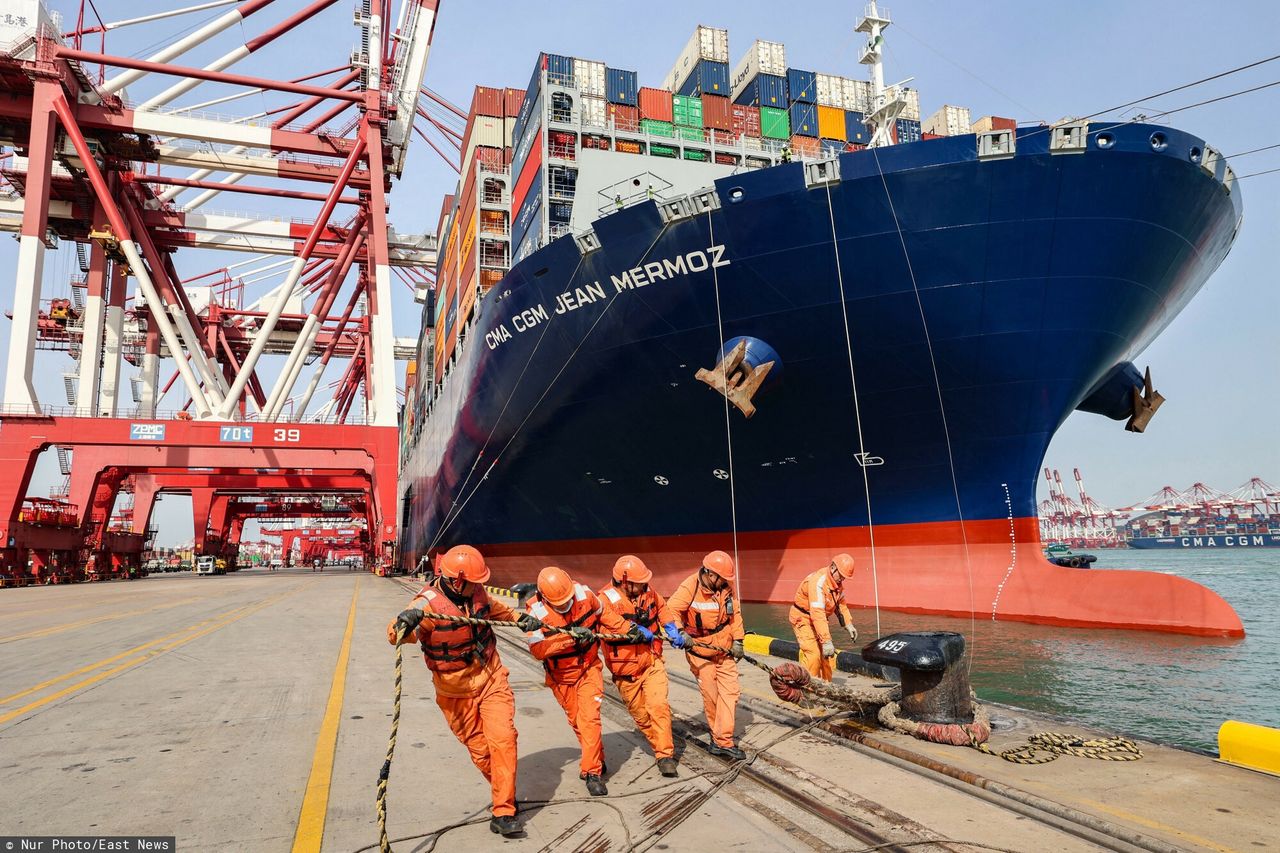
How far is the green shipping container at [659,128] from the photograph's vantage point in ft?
71.6

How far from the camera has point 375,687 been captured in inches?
299

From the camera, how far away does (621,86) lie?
22859mm

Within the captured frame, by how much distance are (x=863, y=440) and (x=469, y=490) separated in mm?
13180

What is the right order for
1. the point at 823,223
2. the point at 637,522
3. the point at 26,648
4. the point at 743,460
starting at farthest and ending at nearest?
the point at 637,522
the point at 743,460
the point at 823,223
the point at 26,648

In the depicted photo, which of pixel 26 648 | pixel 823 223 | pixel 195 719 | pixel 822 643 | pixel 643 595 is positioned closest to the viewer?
pixel 643 595

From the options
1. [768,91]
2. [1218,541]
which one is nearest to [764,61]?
[768,91]

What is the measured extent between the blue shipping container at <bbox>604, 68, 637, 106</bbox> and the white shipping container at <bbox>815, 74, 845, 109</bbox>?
616 cm

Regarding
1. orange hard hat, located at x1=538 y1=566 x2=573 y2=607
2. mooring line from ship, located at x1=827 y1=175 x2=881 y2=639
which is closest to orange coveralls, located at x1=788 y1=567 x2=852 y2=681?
orange hard hat, located at x1=538 y1=566 x2=573 y2=607

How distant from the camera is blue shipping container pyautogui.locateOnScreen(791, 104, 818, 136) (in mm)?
22781

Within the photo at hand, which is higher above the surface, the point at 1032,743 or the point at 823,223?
the point at 823,223

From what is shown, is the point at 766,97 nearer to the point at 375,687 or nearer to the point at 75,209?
the point at 375,687

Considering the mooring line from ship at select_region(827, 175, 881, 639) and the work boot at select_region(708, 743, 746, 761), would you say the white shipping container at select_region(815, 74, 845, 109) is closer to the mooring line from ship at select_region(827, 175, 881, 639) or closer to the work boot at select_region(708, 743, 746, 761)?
the mooring line from ship at select_region(827, 175, 881, 639)

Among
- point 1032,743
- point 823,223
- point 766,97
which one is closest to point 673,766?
point 1032,743

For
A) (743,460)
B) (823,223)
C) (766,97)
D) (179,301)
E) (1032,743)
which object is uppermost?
(766,97)
